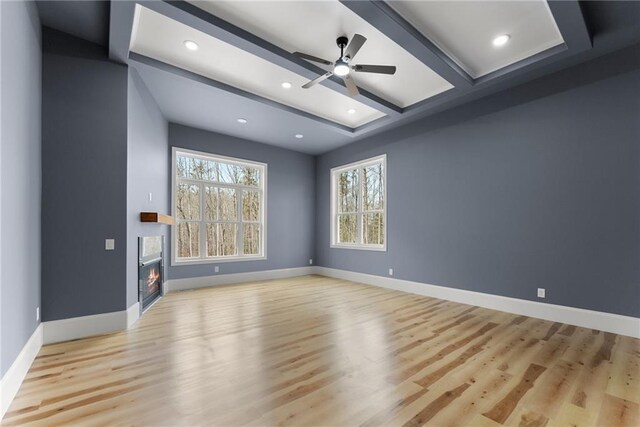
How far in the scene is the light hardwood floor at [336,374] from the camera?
71.1 inches

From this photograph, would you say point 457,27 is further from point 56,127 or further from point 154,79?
point 56,127

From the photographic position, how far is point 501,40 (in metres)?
3.15

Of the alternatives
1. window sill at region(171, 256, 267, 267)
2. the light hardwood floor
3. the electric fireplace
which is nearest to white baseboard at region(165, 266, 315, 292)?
window sill at region(171, 256, 267, 267)

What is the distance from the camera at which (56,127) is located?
296cm

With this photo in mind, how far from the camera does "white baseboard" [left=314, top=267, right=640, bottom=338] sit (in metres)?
3.17

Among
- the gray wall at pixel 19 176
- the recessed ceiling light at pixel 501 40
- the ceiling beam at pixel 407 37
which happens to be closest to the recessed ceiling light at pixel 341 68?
the ceiling beam at pixel 407 37

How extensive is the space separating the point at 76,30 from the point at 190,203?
3246 mm

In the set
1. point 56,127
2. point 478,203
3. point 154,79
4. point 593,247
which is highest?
point 154,79

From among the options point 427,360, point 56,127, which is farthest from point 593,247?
point 56,127

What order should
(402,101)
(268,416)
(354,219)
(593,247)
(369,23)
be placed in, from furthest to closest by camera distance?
(354,219) < (402,101) < (593,247) < (369,23) < (268,416)

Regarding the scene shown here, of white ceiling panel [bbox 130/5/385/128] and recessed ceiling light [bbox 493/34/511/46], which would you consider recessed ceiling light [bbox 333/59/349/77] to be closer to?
white ceiling panel [bbox 130/5/385/128]

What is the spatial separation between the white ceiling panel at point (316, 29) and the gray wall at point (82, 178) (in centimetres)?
158

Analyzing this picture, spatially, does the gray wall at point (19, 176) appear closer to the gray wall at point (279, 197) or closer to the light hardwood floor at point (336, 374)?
the light hardwood floor at point (336, 374)

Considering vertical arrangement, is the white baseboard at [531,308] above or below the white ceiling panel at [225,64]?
below
